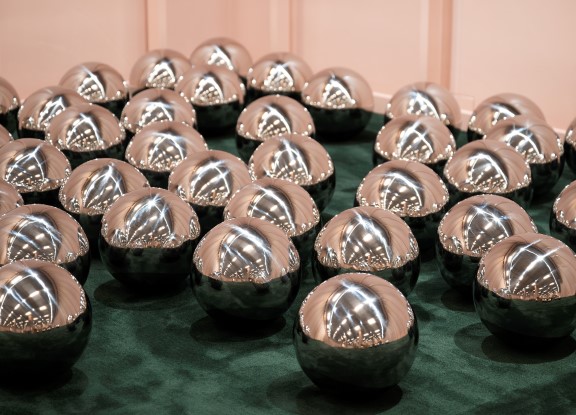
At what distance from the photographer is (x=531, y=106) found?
169 inches

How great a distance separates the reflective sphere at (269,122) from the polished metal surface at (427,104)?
16.4 inches

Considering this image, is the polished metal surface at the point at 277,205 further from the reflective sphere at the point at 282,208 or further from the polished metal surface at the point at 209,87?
the polished metal surface at the point at 209,87

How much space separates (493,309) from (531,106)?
1.76 meters

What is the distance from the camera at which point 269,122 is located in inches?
165

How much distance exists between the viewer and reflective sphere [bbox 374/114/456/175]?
3943mm

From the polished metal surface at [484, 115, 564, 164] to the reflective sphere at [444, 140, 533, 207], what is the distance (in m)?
0.25

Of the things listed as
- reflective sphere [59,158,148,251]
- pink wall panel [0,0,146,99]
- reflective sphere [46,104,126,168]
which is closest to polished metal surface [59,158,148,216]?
reflective sphere [59,158,148,251]

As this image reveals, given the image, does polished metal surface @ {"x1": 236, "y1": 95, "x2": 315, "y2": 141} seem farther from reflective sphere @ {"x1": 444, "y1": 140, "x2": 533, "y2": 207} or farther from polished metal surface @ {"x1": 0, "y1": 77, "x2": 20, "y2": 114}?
polished metal surface @ {"x1": 0, "y1": 77, "x2": 20, "y2": 114}

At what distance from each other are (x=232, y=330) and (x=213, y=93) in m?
1.95

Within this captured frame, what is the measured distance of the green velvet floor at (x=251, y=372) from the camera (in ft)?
8.34

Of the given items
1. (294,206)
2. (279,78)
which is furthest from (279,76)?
(294,206)

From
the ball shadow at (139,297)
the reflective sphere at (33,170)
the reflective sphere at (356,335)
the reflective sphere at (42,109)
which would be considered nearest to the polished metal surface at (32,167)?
the reflective sphere at (33,170)

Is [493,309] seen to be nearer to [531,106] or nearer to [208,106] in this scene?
[531,106]

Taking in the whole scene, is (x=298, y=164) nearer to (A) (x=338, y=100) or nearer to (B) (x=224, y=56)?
(A) (x=338, y=100)
